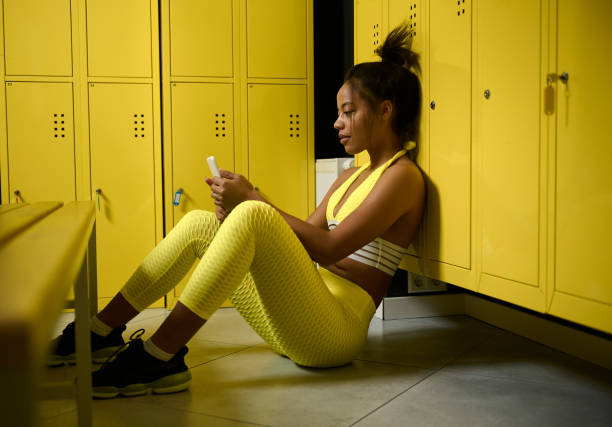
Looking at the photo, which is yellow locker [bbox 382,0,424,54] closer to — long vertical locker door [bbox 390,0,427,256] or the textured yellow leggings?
long vertical locker door [bbox 390,0,427,256]

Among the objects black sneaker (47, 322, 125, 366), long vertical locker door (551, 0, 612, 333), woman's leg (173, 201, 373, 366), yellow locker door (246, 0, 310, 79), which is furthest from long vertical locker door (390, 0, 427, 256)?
black sneaker (47, 322, 125, 366)

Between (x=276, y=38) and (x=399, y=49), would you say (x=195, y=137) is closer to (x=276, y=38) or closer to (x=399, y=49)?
(x=276, y=38)

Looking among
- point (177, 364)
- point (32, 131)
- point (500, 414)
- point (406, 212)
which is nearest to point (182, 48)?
point (32, 131)

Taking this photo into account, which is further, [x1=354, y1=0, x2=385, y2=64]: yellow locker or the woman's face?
[x1=354, y1=0, x2=385, y2=64]: yellow locker

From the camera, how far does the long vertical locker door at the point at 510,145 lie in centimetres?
146

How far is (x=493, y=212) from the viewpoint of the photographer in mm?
1648

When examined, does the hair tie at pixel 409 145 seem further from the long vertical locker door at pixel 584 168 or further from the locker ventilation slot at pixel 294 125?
the locker ventilation slot at pixel 294 125

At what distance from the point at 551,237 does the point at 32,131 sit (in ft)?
8.41

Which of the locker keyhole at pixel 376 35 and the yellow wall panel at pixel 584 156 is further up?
the locker keyhole at pixel 376 35

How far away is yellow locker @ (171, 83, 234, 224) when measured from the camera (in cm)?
295

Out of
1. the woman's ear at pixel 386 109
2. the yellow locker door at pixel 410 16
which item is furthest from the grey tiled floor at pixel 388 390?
the yellow locker door at pixel 410 16

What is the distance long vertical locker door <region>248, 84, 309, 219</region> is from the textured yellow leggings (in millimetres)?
1139

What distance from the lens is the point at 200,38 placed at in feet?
9.64

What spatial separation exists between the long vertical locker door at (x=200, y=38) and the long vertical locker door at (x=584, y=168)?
1.99 m
